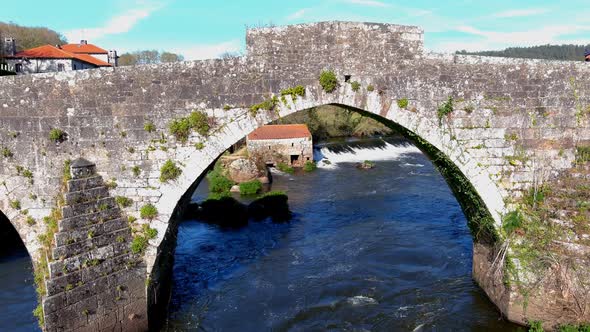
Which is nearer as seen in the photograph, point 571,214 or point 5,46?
point 571,214

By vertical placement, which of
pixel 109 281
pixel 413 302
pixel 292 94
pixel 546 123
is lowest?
pixel 413 302

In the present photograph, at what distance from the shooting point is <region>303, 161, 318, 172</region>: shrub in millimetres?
24719

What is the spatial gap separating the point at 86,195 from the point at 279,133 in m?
20.0

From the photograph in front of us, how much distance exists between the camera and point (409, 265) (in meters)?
10.6

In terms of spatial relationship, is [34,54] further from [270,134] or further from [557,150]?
[557,150]

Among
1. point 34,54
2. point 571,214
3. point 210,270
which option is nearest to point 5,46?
point 34,54

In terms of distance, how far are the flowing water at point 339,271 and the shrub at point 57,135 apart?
3.97 meters

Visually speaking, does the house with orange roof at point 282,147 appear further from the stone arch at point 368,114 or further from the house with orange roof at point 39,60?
the stone arch at point 368,114

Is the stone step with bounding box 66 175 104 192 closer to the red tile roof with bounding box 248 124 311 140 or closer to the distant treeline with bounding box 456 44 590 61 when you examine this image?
the red tile roof with bounding box 248 124 311 140

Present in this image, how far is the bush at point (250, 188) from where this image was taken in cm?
1931

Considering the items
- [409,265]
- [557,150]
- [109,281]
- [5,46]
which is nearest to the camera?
[109,281]

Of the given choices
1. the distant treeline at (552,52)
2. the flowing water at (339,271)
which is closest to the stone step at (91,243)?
the flowing water at (339,271)

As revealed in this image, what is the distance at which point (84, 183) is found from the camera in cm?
684

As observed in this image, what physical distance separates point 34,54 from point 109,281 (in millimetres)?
30897
